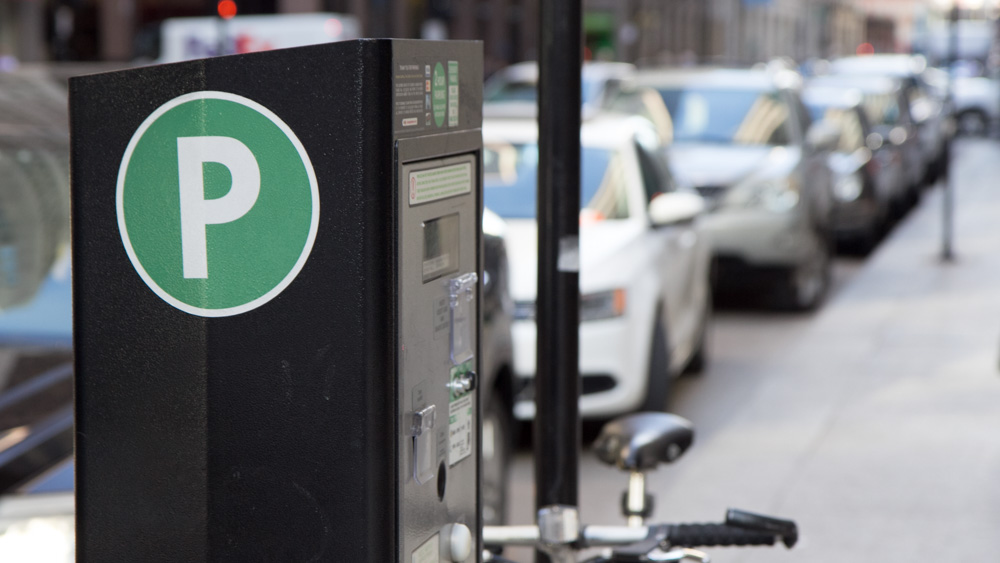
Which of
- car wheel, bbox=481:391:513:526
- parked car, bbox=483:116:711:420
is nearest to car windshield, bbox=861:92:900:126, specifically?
parked car, bbox=483:116:711:420

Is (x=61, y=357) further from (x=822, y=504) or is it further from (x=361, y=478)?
(x=822, y=504)

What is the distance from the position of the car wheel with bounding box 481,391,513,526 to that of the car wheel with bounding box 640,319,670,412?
5.63ft

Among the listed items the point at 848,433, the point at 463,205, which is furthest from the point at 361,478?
the point at 848,433

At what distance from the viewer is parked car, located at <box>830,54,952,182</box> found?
67.3ft

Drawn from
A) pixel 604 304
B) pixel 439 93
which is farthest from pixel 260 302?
pixel 604 304

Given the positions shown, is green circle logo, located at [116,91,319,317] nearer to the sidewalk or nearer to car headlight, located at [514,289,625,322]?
the sidewalk

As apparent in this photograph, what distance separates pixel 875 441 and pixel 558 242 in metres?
4.35

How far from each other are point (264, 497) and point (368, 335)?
0.99 feet

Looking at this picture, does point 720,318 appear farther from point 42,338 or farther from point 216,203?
point 216,203

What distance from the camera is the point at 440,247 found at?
7.24ft

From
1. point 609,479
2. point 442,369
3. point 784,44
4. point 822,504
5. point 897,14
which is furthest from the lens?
point 897,14

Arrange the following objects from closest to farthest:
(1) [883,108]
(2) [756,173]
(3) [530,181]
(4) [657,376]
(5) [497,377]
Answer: (5) [497,377] → (4) [657,376] → (3) [530,181] → (2) [756,173] → (1) [883,108]

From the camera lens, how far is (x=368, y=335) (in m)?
2.01

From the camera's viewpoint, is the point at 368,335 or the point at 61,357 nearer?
the point at 368,335
